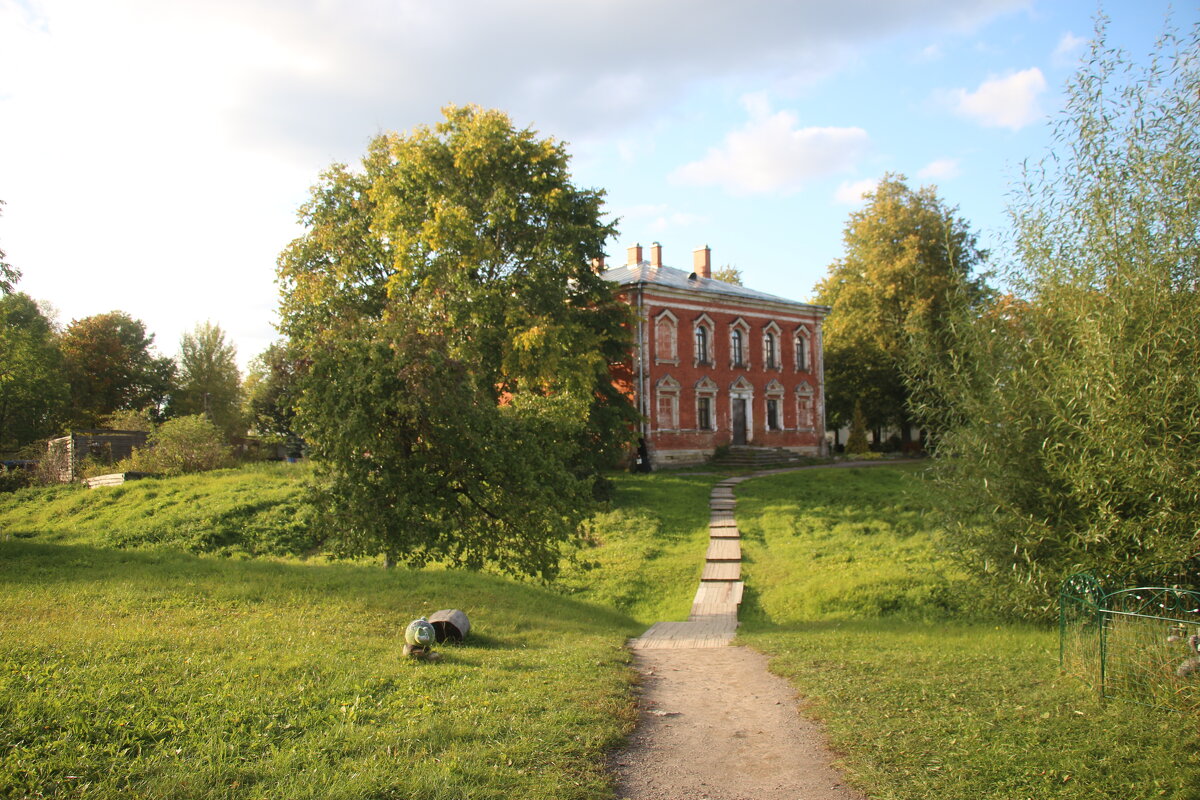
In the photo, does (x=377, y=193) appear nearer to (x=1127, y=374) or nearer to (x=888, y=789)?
(x=1127, y=374)

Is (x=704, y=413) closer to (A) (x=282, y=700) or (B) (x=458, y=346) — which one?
(B) (x=458, y=346)

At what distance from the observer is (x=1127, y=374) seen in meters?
10.1

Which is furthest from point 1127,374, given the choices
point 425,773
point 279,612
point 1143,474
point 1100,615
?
point 279,612

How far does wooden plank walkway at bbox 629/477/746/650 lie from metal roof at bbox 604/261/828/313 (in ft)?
51.9

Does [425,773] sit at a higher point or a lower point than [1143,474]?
lower

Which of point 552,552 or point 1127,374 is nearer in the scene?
point 1127,374

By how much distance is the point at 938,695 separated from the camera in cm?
809

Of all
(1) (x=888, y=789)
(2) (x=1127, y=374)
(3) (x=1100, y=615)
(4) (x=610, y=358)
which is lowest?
(1) (x=888, y=789)

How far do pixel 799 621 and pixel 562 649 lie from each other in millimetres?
6149

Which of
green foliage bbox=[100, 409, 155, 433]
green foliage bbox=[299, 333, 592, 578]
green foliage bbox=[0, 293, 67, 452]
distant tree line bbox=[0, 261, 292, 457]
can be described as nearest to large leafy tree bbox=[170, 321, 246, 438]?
distant tree line bbox=[0, 261, 292, 457]

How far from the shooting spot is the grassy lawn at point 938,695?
5895 millimetres

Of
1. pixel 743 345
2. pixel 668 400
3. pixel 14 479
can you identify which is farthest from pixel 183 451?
pixel 743 345

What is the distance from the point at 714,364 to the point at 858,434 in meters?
11.6

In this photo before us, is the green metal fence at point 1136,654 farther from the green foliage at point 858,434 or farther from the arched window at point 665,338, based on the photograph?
the green foliage at point 858,434
